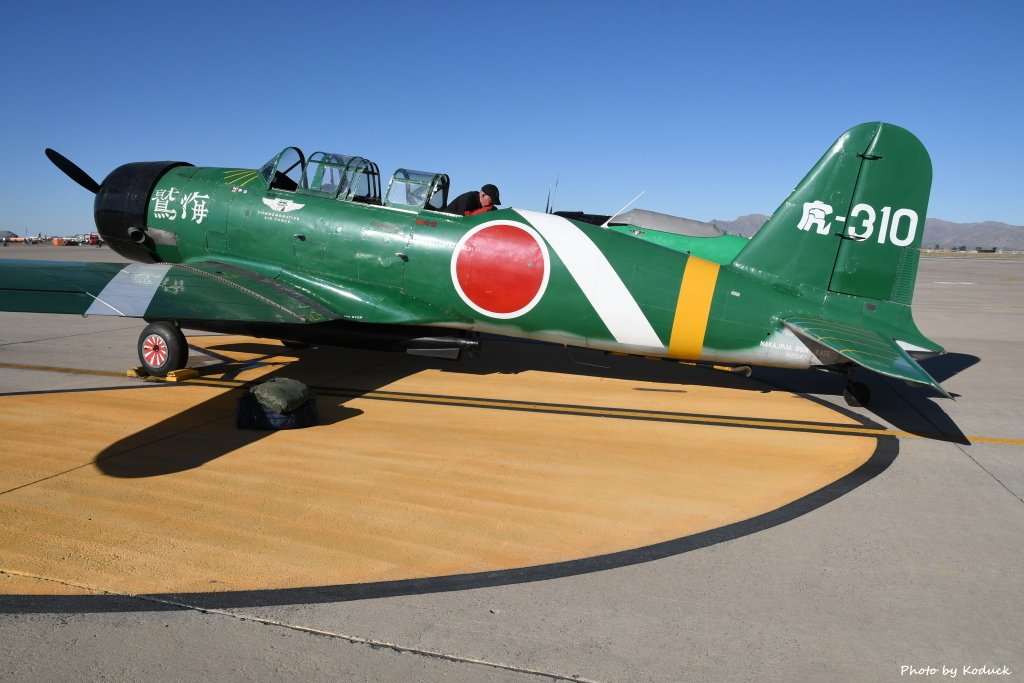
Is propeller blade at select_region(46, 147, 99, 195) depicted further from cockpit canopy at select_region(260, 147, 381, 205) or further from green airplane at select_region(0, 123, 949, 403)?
cockpit canopy at select_region(260, 147, 381, 205)

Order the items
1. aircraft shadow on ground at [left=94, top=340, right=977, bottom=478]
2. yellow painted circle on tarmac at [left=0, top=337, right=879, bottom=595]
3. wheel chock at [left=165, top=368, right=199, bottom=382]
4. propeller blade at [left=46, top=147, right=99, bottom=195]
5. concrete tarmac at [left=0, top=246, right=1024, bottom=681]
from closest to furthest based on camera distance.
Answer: concrete tarmac at [left=0, top=246, right=1024, bottom=681]
yellow painted circle on tarmac at [left=0, top=337, right=879, bottom=595]
aircraft shadow on ground at [left=94, top=340, right=977, bottom=478]
wheel chock at [left=165, top=368, right=199, bottom=382]
propeller blade at [left=46, top=147, right=99, bottom=195]

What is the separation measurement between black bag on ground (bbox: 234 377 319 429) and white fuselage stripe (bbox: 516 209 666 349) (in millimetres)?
3503

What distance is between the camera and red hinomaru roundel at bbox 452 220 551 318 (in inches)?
332

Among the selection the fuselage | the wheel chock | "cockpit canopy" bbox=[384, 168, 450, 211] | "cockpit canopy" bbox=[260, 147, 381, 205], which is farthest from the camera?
"cockpit canopy" bbox=[260, 147, 381, 205]

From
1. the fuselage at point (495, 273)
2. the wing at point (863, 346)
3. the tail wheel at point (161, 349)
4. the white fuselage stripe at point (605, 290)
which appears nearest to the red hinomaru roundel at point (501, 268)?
the fuselage at point (495, 273)

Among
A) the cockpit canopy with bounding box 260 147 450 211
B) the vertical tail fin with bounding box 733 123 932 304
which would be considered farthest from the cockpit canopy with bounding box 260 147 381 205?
the vertical tail fin with bounding box 733 123 932 304

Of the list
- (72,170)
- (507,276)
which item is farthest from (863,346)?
(72,170)

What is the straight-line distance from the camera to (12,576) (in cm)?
391

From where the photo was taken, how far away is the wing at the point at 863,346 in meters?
6.30

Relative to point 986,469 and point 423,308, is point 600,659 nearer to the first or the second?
point 986,469

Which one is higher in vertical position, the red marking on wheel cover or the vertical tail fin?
the vertical tail fin

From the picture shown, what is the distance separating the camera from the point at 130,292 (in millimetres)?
7832

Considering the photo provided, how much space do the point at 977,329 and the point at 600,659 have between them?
53.5 feet

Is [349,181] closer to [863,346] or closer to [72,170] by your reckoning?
[72,170]
